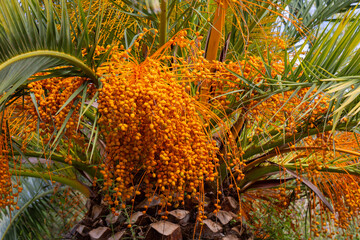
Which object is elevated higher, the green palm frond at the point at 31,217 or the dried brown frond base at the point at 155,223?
the dried brown frond base at the point at 155,223

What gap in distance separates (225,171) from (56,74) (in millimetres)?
1094

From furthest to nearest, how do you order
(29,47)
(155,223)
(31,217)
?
(31,217)
(155,223)
(29,47)

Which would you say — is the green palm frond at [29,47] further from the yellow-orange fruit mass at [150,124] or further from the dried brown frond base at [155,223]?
the dried brown frond base at [155,223]

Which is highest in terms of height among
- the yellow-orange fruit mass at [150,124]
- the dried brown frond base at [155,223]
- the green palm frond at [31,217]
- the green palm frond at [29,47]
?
the green palm frond at [29,47]

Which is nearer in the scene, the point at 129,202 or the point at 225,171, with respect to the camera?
the point at 129,202

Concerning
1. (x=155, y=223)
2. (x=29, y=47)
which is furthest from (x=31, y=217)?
(x=29, y=47)

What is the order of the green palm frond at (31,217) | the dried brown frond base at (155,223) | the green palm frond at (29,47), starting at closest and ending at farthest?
the green palm frond at (29,47) → the dried brown frond base at (155,223) → the green palm frond at (31,217)

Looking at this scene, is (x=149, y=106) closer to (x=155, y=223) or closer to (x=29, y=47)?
(x=29, y=47)

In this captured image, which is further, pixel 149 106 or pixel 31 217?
pixel 31 217

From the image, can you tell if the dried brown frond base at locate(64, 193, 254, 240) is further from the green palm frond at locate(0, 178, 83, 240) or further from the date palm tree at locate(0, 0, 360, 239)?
the green palm frond at locate(0, 178, 83, 240)

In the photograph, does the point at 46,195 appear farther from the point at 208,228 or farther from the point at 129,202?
the point at 208,228

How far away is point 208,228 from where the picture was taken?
7.04 ft

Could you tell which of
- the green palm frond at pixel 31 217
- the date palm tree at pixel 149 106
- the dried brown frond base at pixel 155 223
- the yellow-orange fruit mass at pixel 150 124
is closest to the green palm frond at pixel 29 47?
the date palm tree at pixel 149 106

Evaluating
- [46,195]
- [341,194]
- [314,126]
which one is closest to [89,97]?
[314,126]
